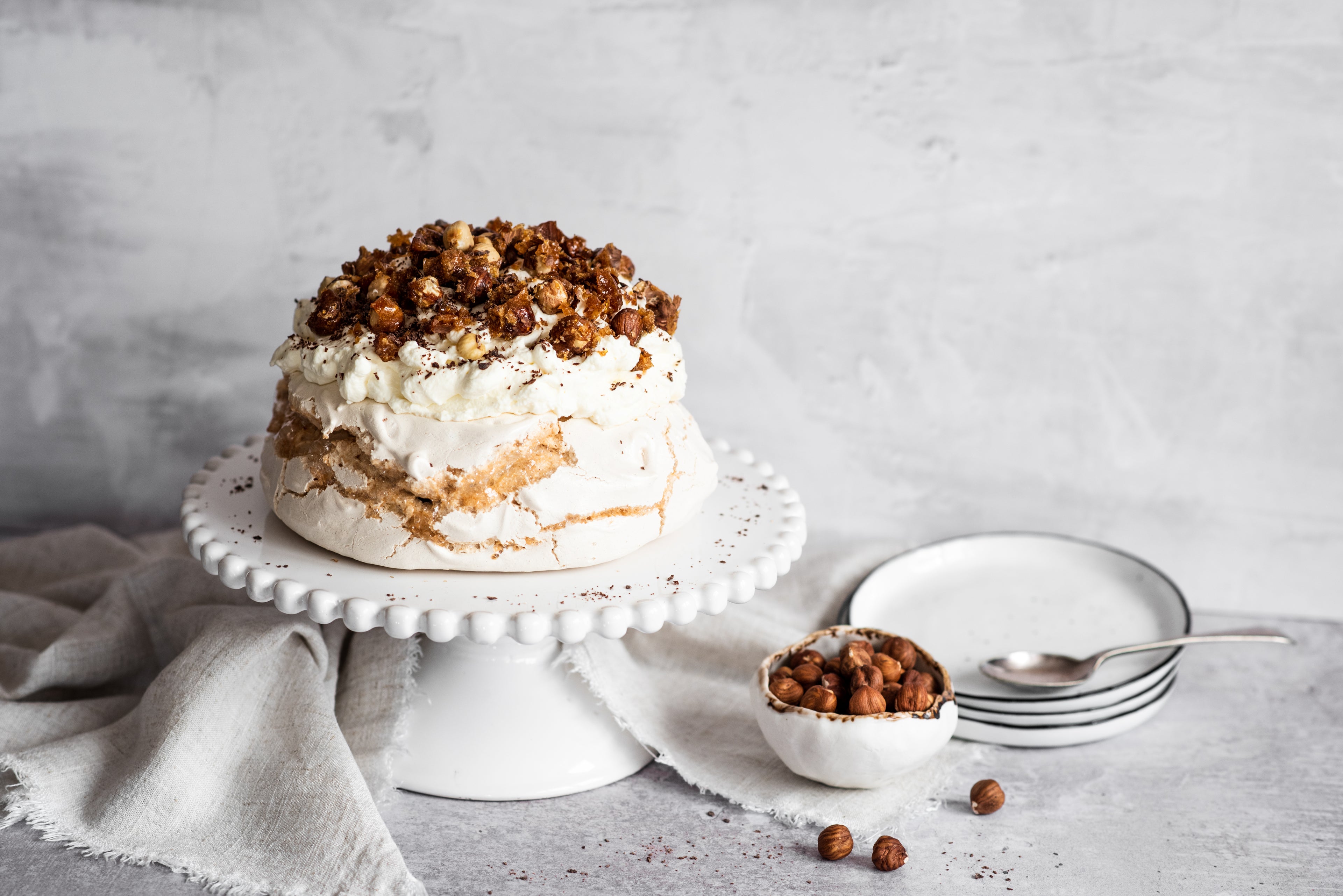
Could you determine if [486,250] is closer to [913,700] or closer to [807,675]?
[807,675]

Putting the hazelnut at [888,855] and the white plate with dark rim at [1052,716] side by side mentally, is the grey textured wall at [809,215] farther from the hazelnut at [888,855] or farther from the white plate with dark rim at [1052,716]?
the hazelnut at [888,855]

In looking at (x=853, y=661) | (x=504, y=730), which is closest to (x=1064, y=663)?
(x=853, y=661)

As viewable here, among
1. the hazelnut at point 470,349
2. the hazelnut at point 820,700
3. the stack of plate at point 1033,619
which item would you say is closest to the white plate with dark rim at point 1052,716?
the stack of plate at point 1033,619

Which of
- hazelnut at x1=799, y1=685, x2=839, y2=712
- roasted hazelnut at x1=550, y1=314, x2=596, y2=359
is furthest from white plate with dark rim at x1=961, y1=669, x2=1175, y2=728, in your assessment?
roasted hazelnut at x1=550, y1=314, x2=596, y2=359

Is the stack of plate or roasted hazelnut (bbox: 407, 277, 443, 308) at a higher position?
roasted hazelnut (bbox: 407, 277, 443, 308)

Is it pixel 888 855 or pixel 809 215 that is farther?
pixel 809 215

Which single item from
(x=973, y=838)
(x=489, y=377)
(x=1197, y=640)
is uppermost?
(x=489, y=377)

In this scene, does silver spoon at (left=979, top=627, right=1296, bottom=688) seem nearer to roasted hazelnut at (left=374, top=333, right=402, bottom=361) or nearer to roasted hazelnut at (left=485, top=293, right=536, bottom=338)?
roasted hazelnut at (left=485, top=293, right=536, bottom=338)

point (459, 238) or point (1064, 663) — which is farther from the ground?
point (459, 238)
